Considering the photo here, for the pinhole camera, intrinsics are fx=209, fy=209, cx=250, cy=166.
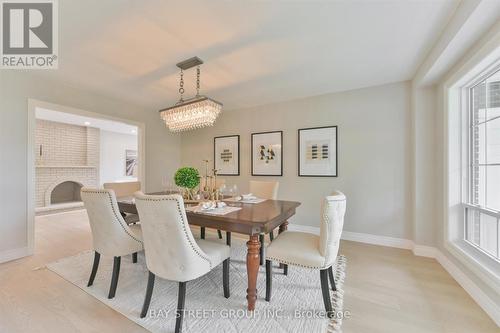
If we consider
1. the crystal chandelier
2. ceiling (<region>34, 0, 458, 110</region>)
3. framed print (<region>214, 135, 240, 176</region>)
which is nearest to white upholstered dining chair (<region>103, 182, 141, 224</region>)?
the crystal chandelier

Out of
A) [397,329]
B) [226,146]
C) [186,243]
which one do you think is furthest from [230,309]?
[226,146]

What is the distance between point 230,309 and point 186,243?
2.37ft

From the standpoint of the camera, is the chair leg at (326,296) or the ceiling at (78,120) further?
the ceiling at (78,120)

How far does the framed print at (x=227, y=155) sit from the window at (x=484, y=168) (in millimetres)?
3362

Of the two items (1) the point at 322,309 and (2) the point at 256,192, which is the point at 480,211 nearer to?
(1) the point at 322,309

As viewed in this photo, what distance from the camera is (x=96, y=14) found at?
5.57ft

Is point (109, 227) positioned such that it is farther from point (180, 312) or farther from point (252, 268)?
point (252, 268)

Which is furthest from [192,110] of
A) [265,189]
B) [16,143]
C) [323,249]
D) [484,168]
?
[484,168]

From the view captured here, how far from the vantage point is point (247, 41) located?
2045mm

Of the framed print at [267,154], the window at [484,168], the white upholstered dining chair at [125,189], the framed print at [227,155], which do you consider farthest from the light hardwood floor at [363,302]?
the framed print at [227,155]

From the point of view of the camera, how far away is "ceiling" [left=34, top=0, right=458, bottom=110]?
164 cm

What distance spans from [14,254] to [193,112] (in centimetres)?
289

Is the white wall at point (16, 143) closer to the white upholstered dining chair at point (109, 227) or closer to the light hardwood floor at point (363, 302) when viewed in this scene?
the light hardwood floor at point (363, 302)

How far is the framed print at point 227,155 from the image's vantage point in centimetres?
436
